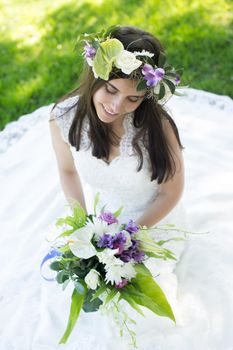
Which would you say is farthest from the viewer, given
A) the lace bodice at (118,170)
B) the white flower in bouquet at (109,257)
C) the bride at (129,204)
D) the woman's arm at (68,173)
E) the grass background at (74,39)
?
the grass background at (74,39)

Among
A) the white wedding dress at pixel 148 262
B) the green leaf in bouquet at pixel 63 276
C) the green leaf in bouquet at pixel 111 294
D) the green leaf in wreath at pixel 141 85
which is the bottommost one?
the white wedding dress at pixel 148 262

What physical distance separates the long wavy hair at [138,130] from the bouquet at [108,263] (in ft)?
1.59

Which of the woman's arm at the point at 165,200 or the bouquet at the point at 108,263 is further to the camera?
the woman's arm at the point at 165,200

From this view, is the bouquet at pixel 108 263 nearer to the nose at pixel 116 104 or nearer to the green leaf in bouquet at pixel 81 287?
the green leaf in bouquet at pixel 81 287

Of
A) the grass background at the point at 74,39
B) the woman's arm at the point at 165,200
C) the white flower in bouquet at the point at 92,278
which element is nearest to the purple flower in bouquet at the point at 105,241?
the white flower in bouquet at the point at 92,278

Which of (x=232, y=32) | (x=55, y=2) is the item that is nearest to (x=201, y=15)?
(x=232, y=32)

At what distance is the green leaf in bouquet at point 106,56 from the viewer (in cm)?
214

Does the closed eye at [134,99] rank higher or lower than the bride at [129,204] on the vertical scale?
higher

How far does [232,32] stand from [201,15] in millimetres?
421

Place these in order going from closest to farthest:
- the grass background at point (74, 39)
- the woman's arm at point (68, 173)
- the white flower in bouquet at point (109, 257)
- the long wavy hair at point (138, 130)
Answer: the white flower in bouquet at point (109, 257) < the long wavy hair at point (138, 130) < the woman's arm at point (68, 173) < the grass background at point (74, 39)

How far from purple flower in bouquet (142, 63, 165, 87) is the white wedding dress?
468mm

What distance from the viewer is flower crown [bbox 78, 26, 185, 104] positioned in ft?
7.01

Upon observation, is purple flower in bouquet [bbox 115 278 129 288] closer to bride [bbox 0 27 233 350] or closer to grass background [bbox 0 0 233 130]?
bride [bbox 0 27 233 350]

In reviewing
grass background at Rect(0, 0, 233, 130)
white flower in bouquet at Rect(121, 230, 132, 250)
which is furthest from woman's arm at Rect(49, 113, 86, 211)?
grass background at Rect(0, 0, 233, 130)
